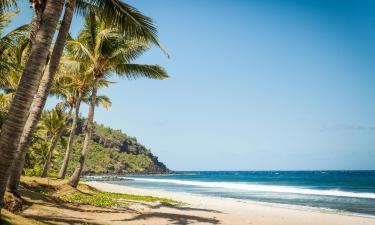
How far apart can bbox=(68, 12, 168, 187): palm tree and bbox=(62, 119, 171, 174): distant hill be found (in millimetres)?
69904

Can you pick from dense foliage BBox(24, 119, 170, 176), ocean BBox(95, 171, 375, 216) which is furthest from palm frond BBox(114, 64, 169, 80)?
dense foliage BBox(24, 119, 170, 176)

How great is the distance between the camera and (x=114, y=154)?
118062 mm

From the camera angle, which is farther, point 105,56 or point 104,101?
point 104,101

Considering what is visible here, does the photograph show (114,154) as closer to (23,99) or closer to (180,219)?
(180,219)

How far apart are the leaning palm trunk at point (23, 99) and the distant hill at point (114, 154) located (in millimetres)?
81659

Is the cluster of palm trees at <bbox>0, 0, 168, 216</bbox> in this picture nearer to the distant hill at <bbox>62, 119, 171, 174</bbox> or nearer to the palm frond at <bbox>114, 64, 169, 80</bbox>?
the palm frond at <bbox>114, 64, 169, 80</bbox>

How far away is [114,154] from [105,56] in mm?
104444

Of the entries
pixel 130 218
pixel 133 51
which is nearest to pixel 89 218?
pixel 130 218

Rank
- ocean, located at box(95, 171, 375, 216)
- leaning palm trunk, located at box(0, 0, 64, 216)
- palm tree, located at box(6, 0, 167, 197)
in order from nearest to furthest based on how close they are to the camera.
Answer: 1. leaning palm trunk, located at box(0, 0, 64, 216)
2. palm tree, located at box(6, 0, 167, 197)
3. ocean, located at box(95, 171, 375, 216)

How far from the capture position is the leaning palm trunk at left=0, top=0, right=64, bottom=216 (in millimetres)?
5852

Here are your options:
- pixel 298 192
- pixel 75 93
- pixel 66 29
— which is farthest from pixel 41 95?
pixel 298 192

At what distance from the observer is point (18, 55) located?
17.2 m

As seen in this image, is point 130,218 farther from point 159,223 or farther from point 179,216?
point 179,216

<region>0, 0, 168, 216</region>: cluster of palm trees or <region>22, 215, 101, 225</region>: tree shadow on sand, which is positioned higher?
<region>0, 0, 168, 216</region>: cluster of palm trees
